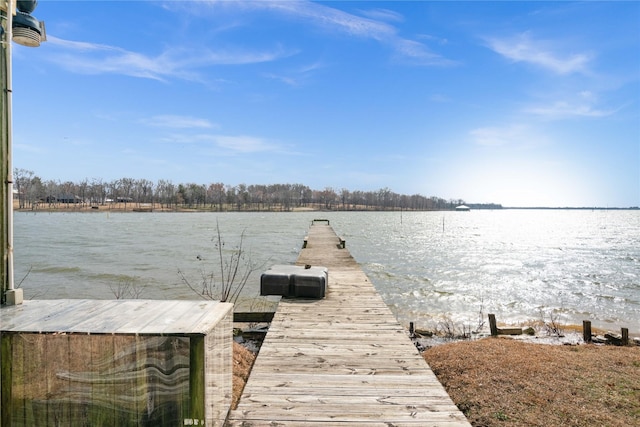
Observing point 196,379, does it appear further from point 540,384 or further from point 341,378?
point 540,384

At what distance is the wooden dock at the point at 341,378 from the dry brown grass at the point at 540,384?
58.5 inches

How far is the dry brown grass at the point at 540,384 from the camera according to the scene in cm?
449

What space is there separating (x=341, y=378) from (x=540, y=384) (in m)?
3.64

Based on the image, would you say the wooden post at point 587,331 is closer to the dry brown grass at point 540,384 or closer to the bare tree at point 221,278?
the dry brown grass at point 540,384

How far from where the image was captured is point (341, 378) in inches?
136

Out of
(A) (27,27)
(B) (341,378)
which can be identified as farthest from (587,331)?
(A) (27,27)

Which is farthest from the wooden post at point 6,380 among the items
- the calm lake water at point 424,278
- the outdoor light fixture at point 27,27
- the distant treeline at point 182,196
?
the distant treeline at point 182,196

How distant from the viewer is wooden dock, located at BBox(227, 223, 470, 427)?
280 centimetres

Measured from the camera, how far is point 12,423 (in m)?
2.09

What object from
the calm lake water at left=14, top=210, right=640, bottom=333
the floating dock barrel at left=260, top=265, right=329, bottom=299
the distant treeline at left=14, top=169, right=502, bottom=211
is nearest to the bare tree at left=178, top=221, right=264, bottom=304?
the calm lake water at left=14, top=210, right=640, bottom=333

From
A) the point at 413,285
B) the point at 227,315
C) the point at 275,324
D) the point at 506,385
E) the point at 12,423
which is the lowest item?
the point at 413,285

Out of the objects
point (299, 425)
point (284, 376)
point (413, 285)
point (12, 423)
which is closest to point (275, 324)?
point (284, 376)

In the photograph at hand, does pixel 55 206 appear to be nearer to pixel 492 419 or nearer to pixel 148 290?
pixel 148 290

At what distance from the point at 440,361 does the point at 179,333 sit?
590cm
